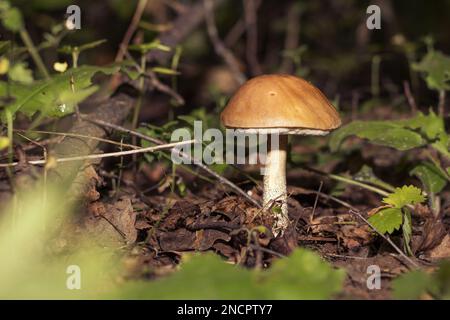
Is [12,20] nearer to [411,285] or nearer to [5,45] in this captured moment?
[5,45]

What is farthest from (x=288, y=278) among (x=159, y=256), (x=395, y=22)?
(x=395, y=22)

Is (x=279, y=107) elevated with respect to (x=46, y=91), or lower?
lower

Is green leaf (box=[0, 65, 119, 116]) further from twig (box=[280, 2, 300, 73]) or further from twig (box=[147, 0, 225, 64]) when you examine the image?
twig (box=[280, 2, 300, 73])

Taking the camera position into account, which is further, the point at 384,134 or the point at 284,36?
the point at 284,36

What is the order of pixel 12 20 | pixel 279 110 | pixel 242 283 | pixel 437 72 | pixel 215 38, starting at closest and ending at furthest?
pixel 242 283 < pixel 279 110 < pixel 12 20 < pixel 437 72 < pixel 215 38

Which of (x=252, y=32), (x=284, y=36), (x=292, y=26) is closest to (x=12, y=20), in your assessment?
(x=252, y=32)

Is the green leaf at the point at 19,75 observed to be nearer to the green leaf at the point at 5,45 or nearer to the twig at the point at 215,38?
the green leaf at the point at 5,45
